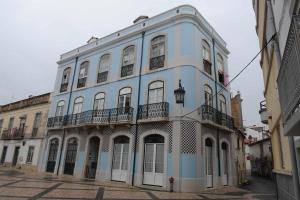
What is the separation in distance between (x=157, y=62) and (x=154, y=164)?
6072mm

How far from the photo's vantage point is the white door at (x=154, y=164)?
478 inches

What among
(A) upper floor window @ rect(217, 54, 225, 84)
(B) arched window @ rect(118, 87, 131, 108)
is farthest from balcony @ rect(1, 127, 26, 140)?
(A) upper floor window @ rect(217, 54, 225, 84)

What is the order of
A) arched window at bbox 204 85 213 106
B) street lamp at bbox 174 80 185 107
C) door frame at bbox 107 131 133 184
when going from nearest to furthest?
street lamp at bbox 174 80 185 107 < door frame at bbox 107 131 133 184 < arched window at bbox 204 85 213 106

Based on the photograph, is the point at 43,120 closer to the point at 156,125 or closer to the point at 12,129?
the point at 12,129

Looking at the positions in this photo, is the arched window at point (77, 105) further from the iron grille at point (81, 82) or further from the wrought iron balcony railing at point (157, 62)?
the wrought iron balcony railing at point (157, 62)

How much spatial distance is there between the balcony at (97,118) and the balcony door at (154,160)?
1.83 meters

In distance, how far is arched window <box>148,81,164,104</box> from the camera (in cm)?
1349

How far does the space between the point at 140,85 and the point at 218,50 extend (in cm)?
675

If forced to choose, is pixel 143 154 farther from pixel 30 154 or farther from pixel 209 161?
pixel 30 154

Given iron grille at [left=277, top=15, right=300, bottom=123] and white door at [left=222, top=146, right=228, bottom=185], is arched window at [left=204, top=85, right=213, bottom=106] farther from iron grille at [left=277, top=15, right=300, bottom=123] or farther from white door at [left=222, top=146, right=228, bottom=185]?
iron grille at [left=277, top=15, right=300, bottom=123]

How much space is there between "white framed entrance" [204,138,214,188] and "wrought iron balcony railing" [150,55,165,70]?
520cm

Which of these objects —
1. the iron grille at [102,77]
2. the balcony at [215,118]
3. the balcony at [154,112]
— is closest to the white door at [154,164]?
the balcony at [154,112]

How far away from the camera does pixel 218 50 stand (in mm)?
16969

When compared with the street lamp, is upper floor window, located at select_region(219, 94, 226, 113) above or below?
above
